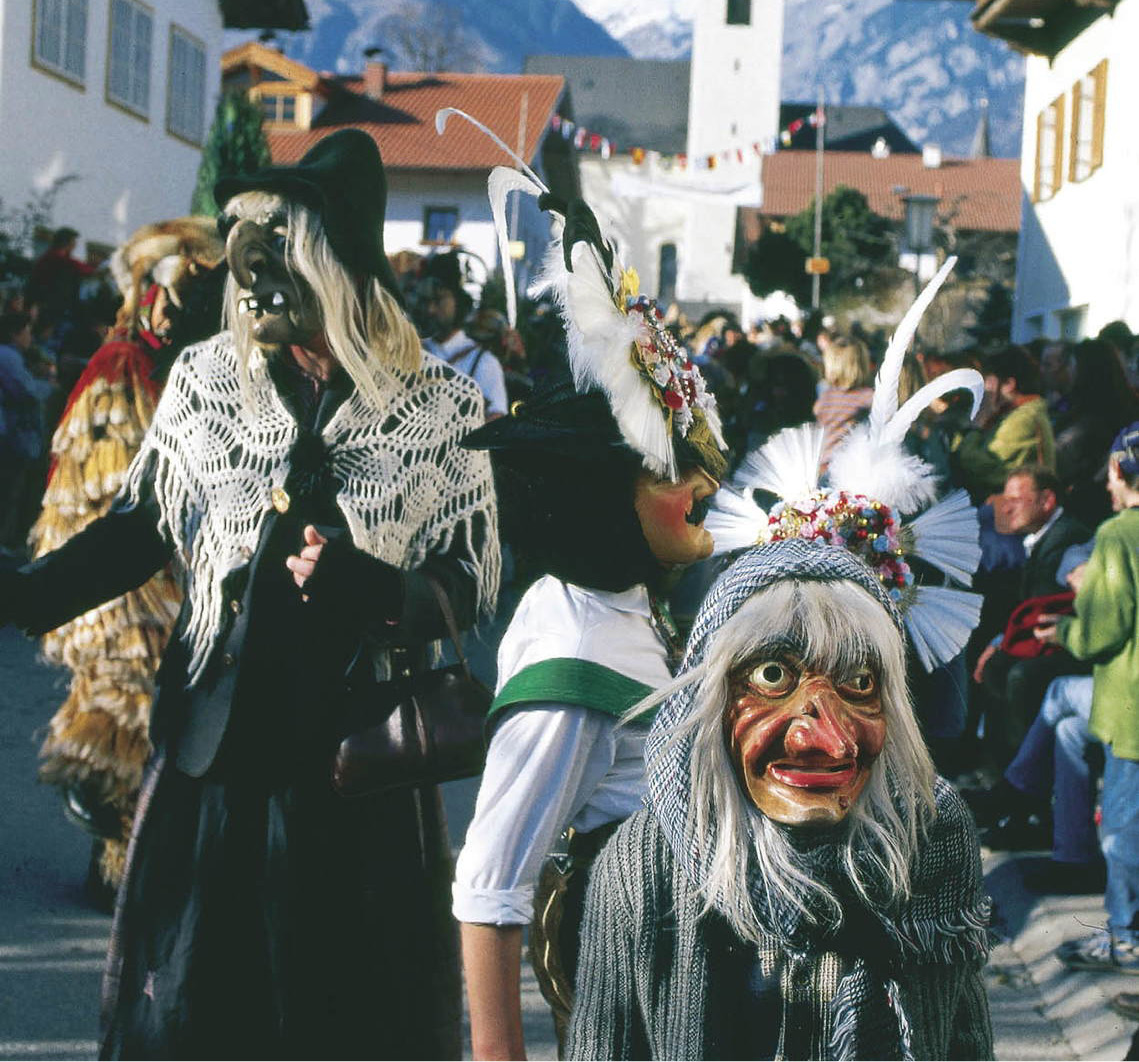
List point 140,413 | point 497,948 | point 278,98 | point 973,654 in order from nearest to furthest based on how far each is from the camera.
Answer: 1. point 497,948
2. point 140,413
3. point 973,654
4. point 278,98

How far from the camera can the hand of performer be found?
2734 millimetres

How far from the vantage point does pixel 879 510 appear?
2.78 m

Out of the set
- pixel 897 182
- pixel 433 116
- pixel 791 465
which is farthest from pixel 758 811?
pixel 897 182

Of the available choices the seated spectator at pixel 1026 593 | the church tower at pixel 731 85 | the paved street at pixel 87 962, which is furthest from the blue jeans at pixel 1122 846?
the church tower at pixel 731 85

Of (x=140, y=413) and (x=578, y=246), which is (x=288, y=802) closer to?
(x=578, y=246)

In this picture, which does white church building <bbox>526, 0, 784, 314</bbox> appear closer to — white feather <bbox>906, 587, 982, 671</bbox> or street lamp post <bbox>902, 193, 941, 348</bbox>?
street lamp post <bbox>902, 193, 941, 348</bbox>

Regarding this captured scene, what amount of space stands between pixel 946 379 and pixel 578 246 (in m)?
0.64

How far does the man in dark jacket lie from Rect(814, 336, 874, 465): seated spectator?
157 inches

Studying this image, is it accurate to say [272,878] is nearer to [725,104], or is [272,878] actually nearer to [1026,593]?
[1026,593]

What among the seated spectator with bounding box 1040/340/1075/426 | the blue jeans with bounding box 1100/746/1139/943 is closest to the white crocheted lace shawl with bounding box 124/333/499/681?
the blue jeans with bounding box 1100/746/1139/943

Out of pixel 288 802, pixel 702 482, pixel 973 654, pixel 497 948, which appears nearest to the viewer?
pixel 497 948

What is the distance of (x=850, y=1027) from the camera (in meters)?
1.82

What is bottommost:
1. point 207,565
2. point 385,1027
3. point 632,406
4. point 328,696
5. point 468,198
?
point 385,1027

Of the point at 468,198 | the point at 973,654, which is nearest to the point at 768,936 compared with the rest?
the point at 973,654
